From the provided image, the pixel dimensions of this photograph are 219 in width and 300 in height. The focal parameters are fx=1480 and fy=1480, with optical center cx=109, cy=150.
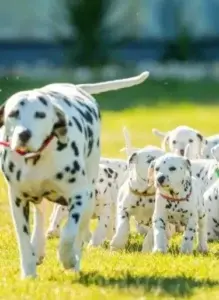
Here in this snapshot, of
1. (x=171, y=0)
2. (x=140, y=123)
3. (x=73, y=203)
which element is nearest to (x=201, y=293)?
(x=73, y=203)

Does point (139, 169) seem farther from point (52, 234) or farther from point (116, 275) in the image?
point (116, 275)

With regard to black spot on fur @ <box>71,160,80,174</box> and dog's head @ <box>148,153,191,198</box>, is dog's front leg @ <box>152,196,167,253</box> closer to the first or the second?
dog's head @ <box>148,153,191,198</box>

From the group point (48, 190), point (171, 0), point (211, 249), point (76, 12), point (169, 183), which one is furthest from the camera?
point (171, 0)

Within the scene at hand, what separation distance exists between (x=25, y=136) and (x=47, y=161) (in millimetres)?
544

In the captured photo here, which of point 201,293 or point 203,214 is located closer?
point 201,293

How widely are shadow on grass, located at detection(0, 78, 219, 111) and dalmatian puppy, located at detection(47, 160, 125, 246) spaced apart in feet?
59.9

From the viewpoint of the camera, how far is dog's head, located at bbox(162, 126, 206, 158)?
47.5 ft

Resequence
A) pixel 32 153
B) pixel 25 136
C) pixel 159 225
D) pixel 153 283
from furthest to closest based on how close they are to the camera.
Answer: pixel 159 225
pixel 153 283
pixel 32 153
pixel 25 136

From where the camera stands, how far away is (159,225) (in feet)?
38.1

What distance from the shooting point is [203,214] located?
12.1 meters

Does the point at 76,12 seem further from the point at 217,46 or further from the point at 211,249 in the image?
the point at 211,249

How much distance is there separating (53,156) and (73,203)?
37cm

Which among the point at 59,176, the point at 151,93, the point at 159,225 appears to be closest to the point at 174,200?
the point at 159,225

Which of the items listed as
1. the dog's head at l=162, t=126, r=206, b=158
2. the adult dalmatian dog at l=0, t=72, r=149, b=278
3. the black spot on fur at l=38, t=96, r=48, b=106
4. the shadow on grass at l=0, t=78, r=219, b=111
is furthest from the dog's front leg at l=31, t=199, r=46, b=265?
the shadow on grass at l=0, t=78, r=219, b=111
